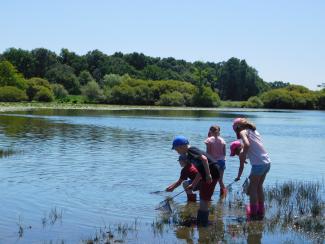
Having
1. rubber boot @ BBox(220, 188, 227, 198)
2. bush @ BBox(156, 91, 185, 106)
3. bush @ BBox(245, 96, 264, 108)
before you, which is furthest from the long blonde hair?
bush @ BBox(245, 96, 264, 108)

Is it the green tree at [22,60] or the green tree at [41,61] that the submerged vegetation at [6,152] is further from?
the green tree at [41,61]

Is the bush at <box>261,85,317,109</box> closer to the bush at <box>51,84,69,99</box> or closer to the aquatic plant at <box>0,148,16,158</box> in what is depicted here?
the bush at <box>51,84,69,99</box>

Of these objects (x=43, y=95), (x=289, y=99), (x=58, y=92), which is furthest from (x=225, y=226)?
(x=289, y=99)

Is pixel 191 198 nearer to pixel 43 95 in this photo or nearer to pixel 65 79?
pixel 43 95

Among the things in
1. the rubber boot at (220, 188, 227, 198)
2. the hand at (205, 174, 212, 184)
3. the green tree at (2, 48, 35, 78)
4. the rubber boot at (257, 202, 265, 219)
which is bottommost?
the rubber boot at (220, 188, 227, 198)

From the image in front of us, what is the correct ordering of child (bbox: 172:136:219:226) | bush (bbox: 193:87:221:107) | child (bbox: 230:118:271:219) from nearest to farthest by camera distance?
child (bbox: 172:136:219:226)
child (bbox: 230:118:271:219)
bush (bbox: 193:87:221:107)

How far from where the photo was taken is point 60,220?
38.7ft

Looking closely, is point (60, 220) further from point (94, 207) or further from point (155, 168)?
point (155, 168)

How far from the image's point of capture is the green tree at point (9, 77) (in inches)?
5059

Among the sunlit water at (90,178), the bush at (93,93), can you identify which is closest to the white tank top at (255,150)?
the sunlit water at (90,178)

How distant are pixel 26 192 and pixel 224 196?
5.41m

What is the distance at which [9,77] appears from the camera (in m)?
129

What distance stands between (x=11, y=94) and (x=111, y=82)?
42114 millimetres

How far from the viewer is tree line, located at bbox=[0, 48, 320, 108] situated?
132875 millimetres
